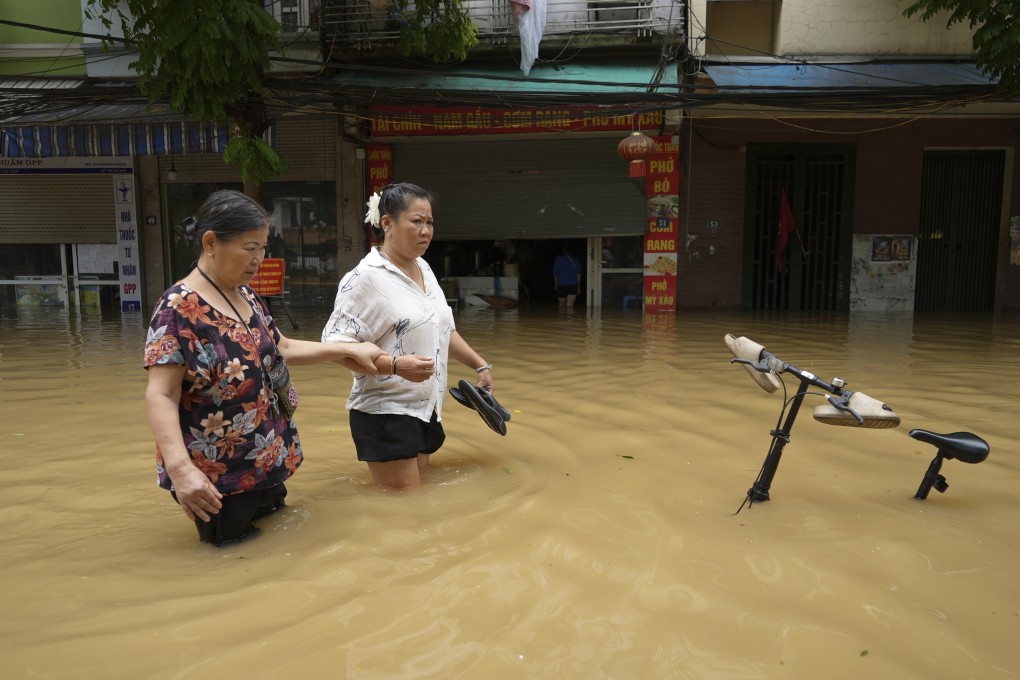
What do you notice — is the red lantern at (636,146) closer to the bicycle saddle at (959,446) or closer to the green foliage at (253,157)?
the green foliage at (253,157)

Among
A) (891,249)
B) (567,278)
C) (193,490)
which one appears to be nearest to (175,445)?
(193,490)

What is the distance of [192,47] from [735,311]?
912 cm

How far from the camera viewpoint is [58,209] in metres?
14.0

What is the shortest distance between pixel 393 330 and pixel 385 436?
45 cm

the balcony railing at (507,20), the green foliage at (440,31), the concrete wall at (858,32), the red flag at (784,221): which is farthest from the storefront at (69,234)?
the red flag at (784,221)

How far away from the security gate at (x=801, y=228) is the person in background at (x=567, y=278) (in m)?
3.06

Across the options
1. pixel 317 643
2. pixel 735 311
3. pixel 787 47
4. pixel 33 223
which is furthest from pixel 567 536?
pixel 33 223

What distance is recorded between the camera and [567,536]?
104 inches

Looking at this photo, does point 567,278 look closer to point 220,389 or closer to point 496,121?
point 496,121

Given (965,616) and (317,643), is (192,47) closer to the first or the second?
(317,643)

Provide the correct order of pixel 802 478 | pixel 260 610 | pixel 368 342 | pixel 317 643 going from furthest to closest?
1. pixel 802 478
2. pixel 368 342
3. pixel 260 610
4. pixel 317 643

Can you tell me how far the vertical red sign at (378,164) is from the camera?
13180mm

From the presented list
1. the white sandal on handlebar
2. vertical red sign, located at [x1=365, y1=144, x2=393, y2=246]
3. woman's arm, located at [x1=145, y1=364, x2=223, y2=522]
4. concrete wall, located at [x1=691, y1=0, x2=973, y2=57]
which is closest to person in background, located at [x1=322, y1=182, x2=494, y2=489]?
woman's arm, located at [x1=145, y1=364, x2=223, y2=522]

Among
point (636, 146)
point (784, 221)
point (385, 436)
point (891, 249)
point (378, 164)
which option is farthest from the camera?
point (378, 164)
